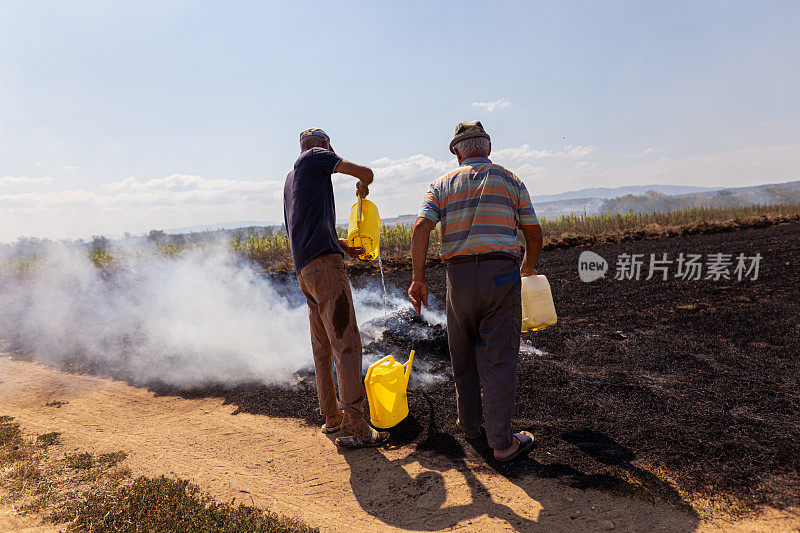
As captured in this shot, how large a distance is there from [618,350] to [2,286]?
17.0m

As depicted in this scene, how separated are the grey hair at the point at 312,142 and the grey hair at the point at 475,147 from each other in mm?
1086

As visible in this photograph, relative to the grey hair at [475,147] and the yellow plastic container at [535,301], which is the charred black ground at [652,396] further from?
the grey hair at [475,147]

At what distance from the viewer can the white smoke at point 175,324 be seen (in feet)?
17.4

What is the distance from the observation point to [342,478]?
2848mm

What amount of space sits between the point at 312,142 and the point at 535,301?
207cm

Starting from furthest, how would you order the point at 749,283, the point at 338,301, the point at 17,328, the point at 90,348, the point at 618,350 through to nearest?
the point at 17,328 < the point at 749,283 < the point at 90,348 < the point at 618,350 < the point at 338,301

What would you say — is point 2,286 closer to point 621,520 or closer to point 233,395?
point 233,395

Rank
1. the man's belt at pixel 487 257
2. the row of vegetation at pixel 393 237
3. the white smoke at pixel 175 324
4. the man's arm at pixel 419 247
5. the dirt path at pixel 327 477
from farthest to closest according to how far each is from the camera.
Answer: the row of vegetation at pixel 393 237
the white smoke at pixel 175 324
the man's arm at pixel 419 247
the man's belt at pixel 487 257
the dirt path at pixel 327 477

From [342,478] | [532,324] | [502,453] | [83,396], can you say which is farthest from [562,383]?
[83,396]

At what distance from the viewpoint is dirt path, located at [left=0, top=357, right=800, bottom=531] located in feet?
7.47

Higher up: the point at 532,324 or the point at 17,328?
the point at 532,324

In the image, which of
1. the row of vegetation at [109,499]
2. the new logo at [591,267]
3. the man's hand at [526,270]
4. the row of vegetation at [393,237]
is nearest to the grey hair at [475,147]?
the man's hand at [526,270]

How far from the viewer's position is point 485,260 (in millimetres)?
2658

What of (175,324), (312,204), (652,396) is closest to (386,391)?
(312,204)
